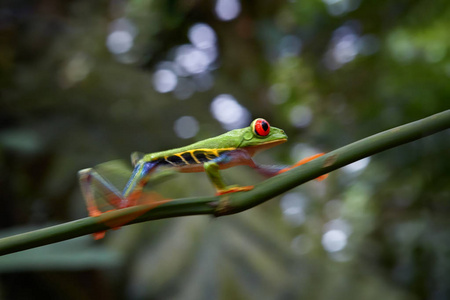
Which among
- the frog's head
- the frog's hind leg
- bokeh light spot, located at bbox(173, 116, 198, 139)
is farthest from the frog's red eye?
bokeh light spot, located at bbox(173, 116, 198, 139)

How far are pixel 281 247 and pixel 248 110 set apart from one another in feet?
3.00

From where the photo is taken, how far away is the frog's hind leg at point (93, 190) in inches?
27.5

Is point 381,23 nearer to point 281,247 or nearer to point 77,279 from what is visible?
point 281,247

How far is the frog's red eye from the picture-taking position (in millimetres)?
834

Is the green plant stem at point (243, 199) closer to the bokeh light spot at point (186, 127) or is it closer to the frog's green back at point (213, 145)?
the frog's green back at point (213, 145)

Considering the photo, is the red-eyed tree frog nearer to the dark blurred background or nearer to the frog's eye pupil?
the frog's eye pupil

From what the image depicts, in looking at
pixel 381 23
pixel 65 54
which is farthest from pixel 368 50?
pixel 65 54

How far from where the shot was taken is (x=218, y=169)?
795 mm

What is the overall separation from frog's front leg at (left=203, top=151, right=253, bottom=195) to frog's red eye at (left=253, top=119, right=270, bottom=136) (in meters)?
0.05

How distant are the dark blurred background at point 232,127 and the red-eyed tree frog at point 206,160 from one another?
3.39 feet

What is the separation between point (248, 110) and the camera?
2.82 meters

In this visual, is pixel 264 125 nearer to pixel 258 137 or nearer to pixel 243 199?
pixel 258 137

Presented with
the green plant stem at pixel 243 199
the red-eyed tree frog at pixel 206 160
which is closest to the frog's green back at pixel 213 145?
the red-eyed tree frog at pixel 206 160

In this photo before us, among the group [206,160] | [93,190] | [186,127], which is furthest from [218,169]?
[186,127]
